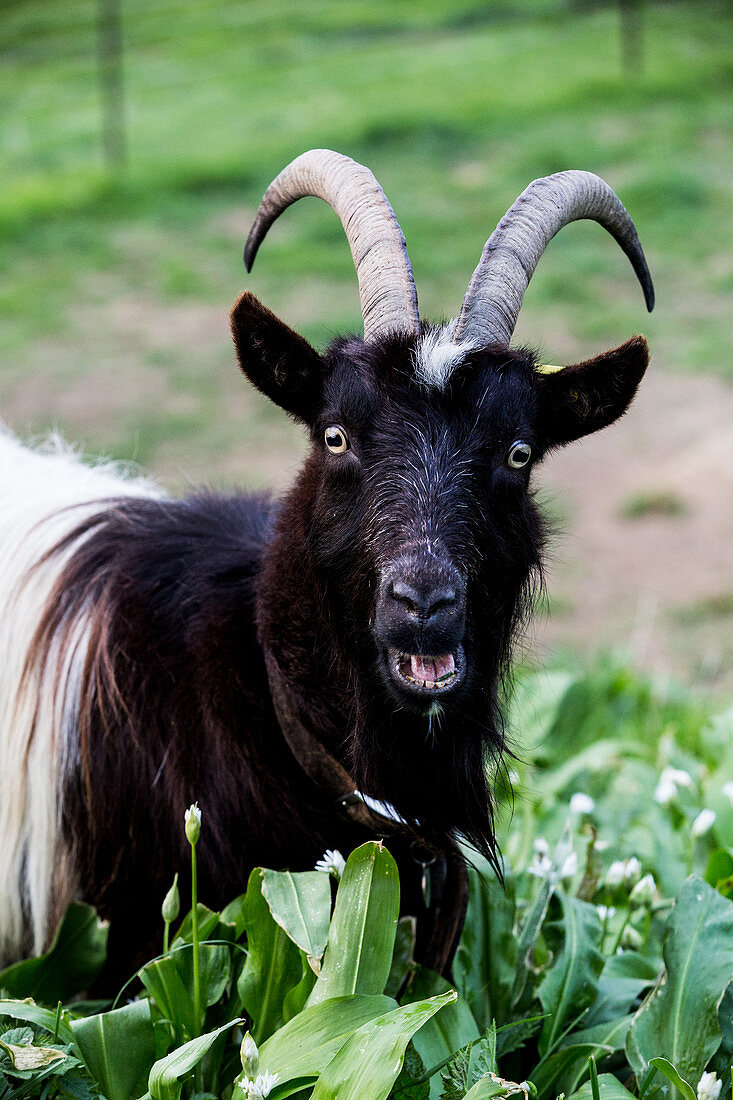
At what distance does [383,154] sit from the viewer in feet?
46.1

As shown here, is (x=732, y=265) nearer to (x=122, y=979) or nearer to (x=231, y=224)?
(x=231, y=224)

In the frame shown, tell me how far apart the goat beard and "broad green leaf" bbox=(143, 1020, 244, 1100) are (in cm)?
63

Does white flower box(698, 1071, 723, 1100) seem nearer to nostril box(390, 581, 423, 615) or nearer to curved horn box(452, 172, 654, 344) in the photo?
nostril box(390, 581, 423, 615)

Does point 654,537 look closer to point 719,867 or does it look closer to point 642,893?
point 719,867

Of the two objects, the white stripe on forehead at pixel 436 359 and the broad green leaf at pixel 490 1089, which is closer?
the broad green leaf at pixel 490 1089

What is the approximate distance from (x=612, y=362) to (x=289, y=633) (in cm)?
99

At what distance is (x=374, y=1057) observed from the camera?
2201mm

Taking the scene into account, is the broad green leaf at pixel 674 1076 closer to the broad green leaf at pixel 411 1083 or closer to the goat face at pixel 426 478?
the broad green leaf at pixel 411 1083

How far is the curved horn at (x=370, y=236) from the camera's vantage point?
105 inches

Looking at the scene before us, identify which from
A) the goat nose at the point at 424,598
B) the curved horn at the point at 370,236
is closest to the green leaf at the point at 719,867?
the goat nose at the point at 424,598

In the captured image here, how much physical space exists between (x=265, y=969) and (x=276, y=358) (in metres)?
1.40

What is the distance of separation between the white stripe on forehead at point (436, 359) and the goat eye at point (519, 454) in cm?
22

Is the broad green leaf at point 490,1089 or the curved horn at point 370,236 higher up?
the curved horn at point 370,236

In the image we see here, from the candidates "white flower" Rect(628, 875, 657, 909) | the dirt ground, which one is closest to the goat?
"white flower" Rect(628, 875, 657, 909)
